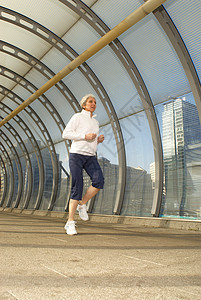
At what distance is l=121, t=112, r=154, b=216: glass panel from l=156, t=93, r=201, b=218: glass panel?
0.91 metres

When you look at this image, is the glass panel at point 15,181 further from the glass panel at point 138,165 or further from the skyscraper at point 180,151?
the skyscraper at point 180,151

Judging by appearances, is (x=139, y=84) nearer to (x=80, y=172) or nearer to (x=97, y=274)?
(x=80, y=172)

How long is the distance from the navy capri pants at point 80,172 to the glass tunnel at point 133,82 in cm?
257

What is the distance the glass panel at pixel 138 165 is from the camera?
8680 millimetres

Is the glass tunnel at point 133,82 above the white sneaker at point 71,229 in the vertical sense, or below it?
above

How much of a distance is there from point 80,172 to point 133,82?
4117 millimetres

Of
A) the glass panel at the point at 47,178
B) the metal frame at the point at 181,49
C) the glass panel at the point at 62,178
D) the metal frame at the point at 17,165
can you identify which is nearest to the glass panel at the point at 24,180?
the metal frame at the point at 17,165

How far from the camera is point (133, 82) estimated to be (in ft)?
25.7

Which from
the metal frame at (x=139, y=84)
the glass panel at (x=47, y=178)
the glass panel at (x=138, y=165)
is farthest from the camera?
the glass panel at (x=47, y=178)

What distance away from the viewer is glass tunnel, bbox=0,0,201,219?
→ 22.3 ft

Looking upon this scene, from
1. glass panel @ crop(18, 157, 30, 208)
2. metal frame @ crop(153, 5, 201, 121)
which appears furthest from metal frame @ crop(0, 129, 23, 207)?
metal frame @ crop(153, 5, 201, 121)

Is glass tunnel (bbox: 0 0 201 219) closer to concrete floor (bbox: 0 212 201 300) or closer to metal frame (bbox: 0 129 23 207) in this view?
concrete floor (bbox: 0 212 201 300)

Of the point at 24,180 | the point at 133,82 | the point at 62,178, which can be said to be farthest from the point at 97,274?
the point at 24,180

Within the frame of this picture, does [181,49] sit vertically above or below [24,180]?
above
